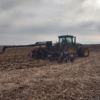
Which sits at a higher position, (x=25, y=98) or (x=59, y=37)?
(x=59, y=37)

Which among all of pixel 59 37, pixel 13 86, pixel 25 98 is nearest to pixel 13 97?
pixel 25 98

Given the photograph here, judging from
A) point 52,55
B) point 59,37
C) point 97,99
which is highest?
point 59,37

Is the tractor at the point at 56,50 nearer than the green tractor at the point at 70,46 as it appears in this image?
Yes

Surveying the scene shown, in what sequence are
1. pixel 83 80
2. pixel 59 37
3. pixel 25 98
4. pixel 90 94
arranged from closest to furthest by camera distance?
pixel 25 98, pixel 90 94, pixel 83 80, pixel 59 37

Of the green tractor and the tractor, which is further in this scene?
the green tractor

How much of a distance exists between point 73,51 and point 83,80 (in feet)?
28.8

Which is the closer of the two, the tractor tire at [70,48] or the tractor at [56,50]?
the tractor at [56,50]

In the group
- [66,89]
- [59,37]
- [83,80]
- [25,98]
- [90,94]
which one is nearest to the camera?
[25,98]

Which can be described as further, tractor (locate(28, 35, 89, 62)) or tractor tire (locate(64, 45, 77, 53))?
tractor tire (locate(64, 45, 77, 53))

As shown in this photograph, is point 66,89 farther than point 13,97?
Yes

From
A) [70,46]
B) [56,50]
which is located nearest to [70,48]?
[70,46]

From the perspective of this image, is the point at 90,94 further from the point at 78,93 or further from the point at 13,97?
the point at 13,97

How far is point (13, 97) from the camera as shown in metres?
5.30

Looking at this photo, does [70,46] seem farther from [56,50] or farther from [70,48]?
[56,50]
